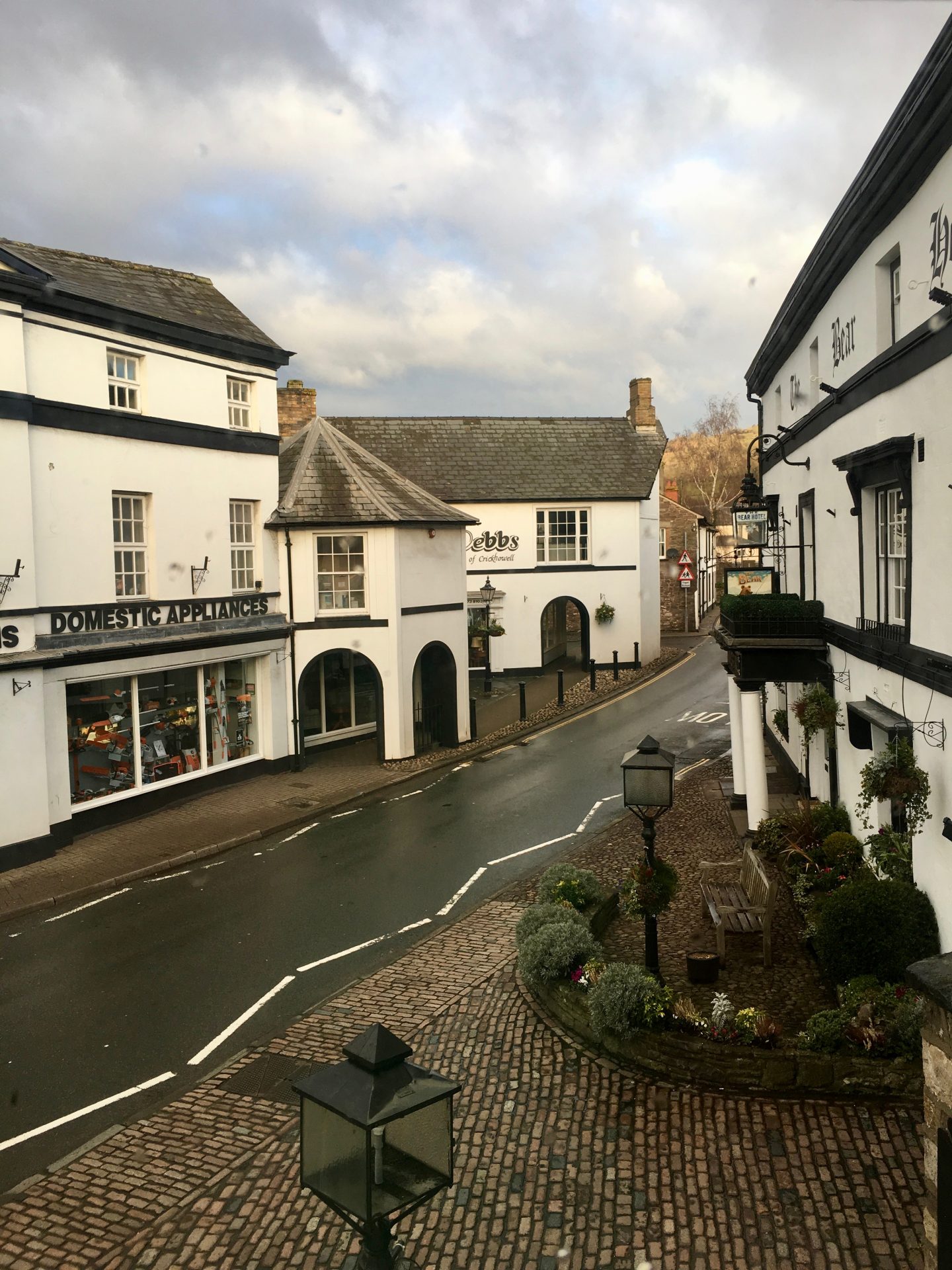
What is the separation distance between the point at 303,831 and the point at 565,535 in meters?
21.3

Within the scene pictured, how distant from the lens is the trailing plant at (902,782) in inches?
356

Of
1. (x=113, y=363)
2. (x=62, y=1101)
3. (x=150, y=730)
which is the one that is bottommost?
(x=62, y=1101)

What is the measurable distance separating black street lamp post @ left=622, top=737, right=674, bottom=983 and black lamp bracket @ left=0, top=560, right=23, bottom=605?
1052 cm

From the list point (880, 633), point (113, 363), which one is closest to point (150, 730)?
point (113, 363)

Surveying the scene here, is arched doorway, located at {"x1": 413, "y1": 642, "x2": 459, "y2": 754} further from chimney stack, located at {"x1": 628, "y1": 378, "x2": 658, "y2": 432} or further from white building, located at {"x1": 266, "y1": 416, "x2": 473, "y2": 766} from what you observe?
chimney stack, located at {"x1": 628, "y1": 378, "x2": 658, "y2": 432}

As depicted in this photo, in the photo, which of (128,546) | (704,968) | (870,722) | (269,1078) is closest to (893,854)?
(870,722)

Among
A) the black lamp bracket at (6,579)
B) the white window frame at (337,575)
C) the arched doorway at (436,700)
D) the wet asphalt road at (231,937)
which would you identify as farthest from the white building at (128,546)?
the arched doorway at (436,700)

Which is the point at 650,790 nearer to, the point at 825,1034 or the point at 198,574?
the point at 825,1034

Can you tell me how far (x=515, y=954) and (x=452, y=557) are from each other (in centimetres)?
1470

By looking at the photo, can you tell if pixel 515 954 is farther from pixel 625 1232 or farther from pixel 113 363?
pixel 113 363

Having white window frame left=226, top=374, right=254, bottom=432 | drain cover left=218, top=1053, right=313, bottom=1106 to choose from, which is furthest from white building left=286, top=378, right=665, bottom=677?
drain cover left=218, top=1053, right=313, bottom=1106

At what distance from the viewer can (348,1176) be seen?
12.3 ft

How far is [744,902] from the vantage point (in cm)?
1117

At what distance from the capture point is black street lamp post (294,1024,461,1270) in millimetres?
3701
